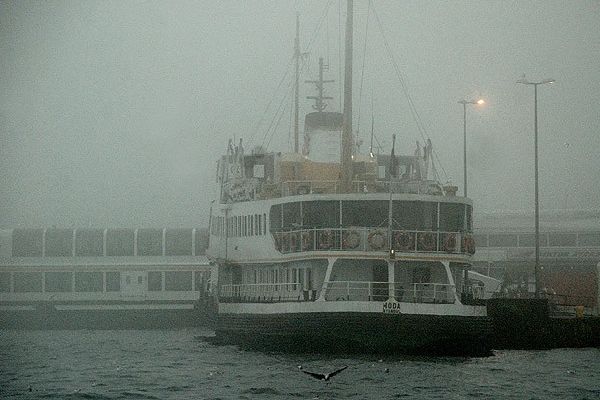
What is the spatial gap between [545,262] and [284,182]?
45.2m

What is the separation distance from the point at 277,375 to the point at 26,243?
47828mm

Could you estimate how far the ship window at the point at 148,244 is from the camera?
3447 inches

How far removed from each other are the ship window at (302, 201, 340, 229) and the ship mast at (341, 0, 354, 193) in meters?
2.71

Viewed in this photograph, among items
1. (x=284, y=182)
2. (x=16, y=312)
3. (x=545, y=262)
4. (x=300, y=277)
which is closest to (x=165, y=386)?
(x=300, y=277)

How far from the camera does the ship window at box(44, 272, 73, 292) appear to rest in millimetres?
84688

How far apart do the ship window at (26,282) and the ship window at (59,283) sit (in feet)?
1.87

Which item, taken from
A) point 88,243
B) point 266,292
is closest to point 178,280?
point 88,243

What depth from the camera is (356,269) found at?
49219 mm

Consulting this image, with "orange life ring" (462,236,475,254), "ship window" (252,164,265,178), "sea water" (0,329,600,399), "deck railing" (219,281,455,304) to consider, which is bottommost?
"sea water" (0,329,600,399)

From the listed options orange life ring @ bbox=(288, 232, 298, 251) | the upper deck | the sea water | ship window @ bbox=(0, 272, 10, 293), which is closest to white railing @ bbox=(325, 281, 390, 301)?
orange life ring @ bbox=(288, 232, 298, 251)

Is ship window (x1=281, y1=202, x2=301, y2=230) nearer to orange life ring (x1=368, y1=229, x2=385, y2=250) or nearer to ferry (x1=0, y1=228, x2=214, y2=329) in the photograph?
orange life ring (x1=368, y1=229, x2=385, y2=250)

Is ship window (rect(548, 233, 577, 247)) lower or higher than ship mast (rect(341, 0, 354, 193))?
lower

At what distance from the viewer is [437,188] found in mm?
54719

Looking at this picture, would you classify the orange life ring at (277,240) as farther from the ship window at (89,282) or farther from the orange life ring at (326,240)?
the ship window at (89,282)
